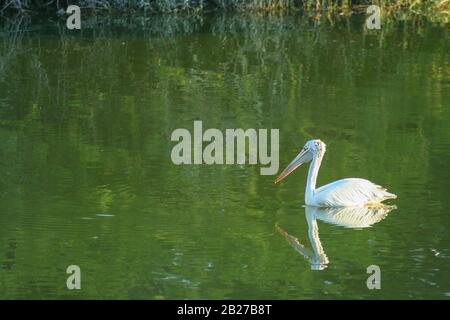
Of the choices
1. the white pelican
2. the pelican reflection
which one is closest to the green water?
the pelican reflection

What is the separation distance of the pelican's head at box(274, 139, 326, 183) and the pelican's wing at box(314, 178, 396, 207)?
588mm

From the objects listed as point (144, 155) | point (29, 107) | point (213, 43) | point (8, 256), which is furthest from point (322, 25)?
point (8, 256)

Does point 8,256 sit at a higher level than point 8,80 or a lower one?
lower

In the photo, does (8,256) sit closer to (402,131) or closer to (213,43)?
(402,131)

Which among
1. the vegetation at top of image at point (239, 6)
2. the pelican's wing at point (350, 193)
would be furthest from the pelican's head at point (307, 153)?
the vegetation at top of image at point (239, 6)

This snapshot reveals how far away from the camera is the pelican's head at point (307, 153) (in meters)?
11.1

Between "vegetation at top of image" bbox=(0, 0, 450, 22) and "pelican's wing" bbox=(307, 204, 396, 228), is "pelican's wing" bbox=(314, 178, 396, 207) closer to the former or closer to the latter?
"pelican's wing" bbox=(307, 204, 396, 228)

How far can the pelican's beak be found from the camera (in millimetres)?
11242

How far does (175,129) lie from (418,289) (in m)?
5.72

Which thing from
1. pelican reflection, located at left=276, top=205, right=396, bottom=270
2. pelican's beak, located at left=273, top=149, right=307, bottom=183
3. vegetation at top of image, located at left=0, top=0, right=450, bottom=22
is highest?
vegetation at top of image, located at left=0, top=0, right=450, bottom=22

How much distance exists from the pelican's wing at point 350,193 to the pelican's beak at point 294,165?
67cm

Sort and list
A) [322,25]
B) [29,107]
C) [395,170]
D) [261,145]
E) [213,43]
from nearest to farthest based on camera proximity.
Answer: [395,170]
[261,145]
[29,107]
[213,43]
[322,25]

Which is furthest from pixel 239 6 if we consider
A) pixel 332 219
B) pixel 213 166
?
pixel 332 219
